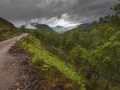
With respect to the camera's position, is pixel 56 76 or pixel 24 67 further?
pixel 24 67

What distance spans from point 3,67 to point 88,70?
3312 centimetres

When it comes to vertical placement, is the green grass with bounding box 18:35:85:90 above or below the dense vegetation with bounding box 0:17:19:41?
below

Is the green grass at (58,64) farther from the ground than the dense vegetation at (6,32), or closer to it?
closer to it

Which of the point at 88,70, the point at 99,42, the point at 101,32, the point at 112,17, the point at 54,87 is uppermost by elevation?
the point at 112,17

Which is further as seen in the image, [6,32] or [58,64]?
[6,32]

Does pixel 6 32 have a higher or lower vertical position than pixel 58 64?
higher

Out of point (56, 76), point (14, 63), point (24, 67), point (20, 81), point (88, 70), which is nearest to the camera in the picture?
point (20, 81)

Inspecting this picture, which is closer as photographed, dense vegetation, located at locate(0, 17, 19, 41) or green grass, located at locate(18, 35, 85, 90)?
green grass, located at locate(18, 35, 85, 90)

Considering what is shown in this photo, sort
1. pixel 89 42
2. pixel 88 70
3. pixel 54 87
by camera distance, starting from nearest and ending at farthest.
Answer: pixel 54 87, pixel 88 70, pixel 89 42

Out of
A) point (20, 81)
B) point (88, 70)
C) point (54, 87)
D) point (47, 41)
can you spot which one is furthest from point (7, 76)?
point (47, 41)

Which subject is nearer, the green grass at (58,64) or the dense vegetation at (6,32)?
the green grass at (58,64)

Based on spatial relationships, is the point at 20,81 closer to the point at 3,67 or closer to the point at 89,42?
the point at 3,67

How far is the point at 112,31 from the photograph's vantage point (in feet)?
45.4

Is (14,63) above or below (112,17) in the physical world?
below
